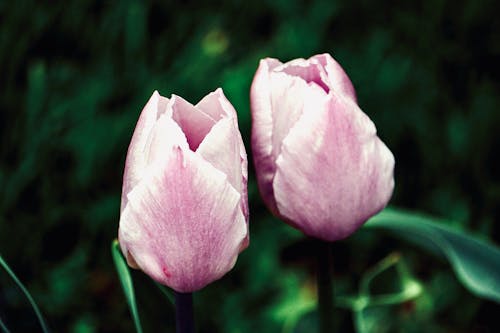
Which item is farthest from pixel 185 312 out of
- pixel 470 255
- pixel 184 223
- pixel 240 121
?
pixel 240 121

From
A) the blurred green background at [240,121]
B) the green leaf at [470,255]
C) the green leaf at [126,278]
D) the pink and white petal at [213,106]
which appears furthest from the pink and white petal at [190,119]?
the blurred green background at [240,121]

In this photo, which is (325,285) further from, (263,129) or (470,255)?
(470,255)

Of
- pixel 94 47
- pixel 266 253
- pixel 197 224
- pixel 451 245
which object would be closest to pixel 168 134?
pixel 197 224

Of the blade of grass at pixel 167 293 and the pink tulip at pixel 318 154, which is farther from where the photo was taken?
the blade of grass at pixel 167 293

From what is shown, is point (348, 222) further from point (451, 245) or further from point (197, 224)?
point (451, 245)

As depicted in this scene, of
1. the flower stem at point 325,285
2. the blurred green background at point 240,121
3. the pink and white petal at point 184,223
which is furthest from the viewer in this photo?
the blurred green background at point 240,121

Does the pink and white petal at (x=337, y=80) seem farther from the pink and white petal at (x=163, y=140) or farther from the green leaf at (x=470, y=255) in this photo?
the green leaf at (x=470, y=255)
